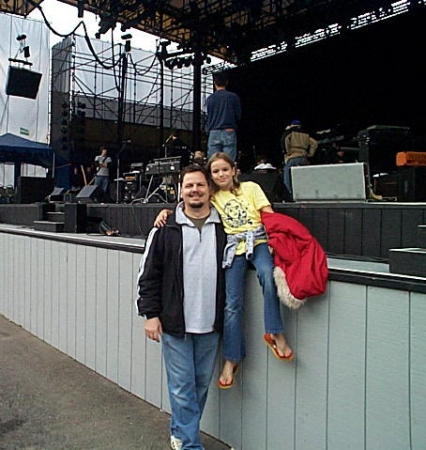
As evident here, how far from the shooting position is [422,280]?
2.20 meters

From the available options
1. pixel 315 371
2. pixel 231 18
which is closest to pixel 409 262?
pixel 315 371

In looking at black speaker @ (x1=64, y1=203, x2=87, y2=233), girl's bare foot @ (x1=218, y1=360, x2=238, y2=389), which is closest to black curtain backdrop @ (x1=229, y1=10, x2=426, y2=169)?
black speaker @ (x1=64, y1=203, x2=87, y2=233)

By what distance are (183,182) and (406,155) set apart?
2861 millimetres

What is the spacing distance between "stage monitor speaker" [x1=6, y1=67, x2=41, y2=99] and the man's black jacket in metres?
13.3

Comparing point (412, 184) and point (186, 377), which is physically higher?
point (412, 184)

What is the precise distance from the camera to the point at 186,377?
286cm

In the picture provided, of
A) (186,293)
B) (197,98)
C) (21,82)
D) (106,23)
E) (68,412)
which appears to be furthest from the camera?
(197,98)

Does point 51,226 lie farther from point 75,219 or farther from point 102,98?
point 102,98

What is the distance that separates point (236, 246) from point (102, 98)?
17050 mm

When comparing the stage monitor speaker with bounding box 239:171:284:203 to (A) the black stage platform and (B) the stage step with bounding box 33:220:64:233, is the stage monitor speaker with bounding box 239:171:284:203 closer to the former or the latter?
(B) the stage step with bounding box 33:220:64:233

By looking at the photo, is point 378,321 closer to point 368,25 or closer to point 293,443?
point 293,443

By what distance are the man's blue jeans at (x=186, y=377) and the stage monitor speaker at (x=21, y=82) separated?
531 inches

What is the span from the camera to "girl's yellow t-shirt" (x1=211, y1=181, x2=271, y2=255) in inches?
115

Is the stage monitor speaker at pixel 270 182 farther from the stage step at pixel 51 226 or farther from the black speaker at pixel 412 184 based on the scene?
the stage step at pixel 51 226
